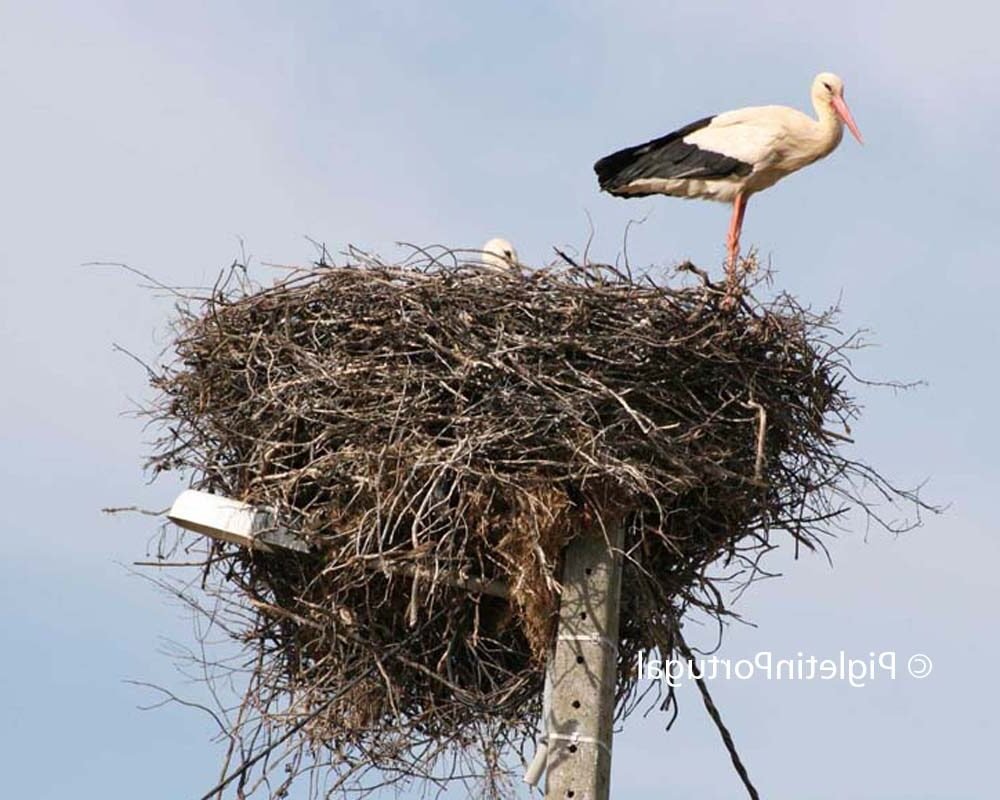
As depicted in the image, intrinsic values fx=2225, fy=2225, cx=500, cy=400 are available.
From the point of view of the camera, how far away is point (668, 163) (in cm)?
1005

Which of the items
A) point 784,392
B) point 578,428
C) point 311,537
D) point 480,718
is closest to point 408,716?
point 480,718

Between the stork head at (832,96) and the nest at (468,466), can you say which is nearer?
the nest at (468,466)

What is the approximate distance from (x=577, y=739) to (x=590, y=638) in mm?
361

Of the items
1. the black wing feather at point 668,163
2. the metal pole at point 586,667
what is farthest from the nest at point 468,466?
the black wing feather at point 668,163

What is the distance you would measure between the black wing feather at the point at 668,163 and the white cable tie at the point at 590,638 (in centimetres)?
352

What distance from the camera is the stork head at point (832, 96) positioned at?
1043cm

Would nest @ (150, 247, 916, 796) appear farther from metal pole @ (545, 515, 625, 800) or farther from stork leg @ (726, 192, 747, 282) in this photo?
stork leg @ (726, 192, 747, 282)

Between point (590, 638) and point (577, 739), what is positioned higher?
point (590, 638)

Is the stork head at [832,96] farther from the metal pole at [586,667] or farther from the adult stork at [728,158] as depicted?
the metal pole at [586,667]

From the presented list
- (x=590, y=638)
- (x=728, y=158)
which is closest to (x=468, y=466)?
(x=590, y=638)

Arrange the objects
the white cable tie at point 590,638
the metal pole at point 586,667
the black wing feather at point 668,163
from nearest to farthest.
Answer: the metal pole at point 586,667
the white cable tie at point 590,638
the black wing feather at point 668,163

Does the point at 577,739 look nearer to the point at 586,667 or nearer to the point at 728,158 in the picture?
the point at 586,667

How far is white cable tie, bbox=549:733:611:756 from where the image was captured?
6.74m

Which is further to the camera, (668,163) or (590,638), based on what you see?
(668,163)
